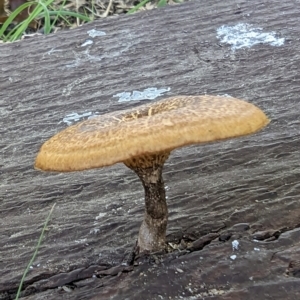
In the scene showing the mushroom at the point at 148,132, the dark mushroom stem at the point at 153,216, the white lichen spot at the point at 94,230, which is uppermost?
the mushroom at the point at 148,132

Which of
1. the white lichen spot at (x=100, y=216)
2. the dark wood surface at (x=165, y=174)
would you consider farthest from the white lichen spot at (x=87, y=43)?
the white lichen spot at (x=100, y=216)

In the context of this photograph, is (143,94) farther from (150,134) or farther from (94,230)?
(150,134)

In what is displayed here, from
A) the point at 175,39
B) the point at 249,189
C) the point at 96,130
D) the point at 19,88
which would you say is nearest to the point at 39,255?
the point at 96,130

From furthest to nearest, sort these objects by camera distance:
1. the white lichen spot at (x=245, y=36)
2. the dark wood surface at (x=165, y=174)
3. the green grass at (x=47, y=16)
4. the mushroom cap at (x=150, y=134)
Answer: the green grass at (x=47, y=16) < the white lichen spot at (x=245, y=36) < the dark wood surface at (x=165, y=174) < the mushroom cap at (x=150, y=134)

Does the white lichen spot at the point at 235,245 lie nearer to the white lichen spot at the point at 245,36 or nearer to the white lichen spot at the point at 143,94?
the white lichen spot at the point at 143,94

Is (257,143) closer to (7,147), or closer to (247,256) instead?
(247,256)

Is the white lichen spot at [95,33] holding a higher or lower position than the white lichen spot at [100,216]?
higher

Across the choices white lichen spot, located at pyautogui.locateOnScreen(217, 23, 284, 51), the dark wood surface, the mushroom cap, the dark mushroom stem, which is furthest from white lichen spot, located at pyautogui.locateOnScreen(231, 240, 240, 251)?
white lichen spot, located at pyautogui.locateOnScreen(217, 23, 284, 51)
